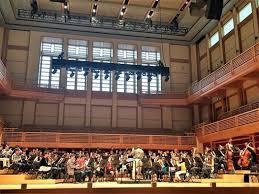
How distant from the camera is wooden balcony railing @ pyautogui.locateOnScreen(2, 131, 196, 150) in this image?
1654 centimetres

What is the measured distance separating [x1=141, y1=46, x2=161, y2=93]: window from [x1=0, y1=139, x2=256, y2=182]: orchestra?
32.9ft

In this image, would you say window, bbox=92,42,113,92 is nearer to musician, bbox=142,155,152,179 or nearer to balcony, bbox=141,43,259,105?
balcony, bbox=141,43,259,105

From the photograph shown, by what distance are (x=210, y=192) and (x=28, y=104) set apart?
16159 millimetres

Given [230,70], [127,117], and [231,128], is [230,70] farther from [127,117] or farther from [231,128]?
[127,117]

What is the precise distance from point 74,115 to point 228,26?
35.9 ft

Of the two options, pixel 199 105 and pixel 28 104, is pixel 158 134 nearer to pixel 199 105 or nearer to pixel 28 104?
pixel 199 105

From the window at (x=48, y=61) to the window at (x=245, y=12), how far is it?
1128 centimetres

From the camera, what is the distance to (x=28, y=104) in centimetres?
1900

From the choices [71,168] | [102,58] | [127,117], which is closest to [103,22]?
[102,58]

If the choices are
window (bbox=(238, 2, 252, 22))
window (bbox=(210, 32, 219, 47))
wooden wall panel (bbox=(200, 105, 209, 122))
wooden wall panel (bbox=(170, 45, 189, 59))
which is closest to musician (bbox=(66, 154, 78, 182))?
wooden wall panel (bbox=(200, 105, 209, 122))

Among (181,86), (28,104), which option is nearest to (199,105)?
(181,86)

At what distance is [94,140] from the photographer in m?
17.4

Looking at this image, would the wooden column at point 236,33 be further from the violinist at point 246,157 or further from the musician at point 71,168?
the musician at point 71,168

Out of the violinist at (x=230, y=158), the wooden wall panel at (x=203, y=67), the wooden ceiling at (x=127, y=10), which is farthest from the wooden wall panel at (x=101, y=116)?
the violinist at (x=230, y=158)
